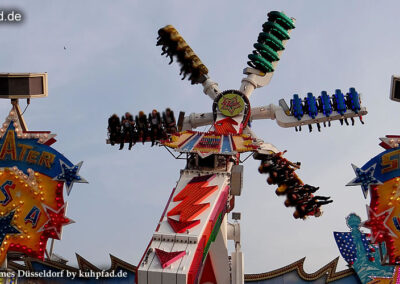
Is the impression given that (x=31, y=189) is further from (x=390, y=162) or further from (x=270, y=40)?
(x=390, y=162)

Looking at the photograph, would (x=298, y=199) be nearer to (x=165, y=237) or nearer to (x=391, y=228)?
(x=391, y=228)

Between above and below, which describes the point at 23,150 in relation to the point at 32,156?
above

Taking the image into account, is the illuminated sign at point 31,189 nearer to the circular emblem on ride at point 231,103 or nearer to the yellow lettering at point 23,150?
the yellow lettering at point 23,150

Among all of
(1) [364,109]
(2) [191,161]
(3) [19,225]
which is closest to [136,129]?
(2) [191,161]

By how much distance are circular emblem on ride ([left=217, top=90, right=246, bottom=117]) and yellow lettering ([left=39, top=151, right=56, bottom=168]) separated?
10.6 m

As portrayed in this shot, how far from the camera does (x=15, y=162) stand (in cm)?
4850

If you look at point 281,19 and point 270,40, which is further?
point 281,19

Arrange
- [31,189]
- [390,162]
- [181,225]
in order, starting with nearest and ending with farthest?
1. [181,225]
2. [390,162]
3. [31,189]

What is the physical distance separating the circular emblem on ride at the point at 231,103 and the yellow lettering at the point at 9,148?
39.9 feet

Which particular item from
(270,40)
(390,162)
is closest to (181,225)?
(390,162)

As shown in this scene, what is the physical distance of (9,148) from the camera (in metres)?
48.7

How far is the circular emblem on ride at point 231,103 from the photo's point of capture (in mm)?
52688

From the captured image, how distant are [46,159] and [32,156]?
0.85 meters

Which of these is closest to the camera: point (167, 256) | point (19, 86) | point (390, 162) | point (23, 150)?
point (167, 256)
